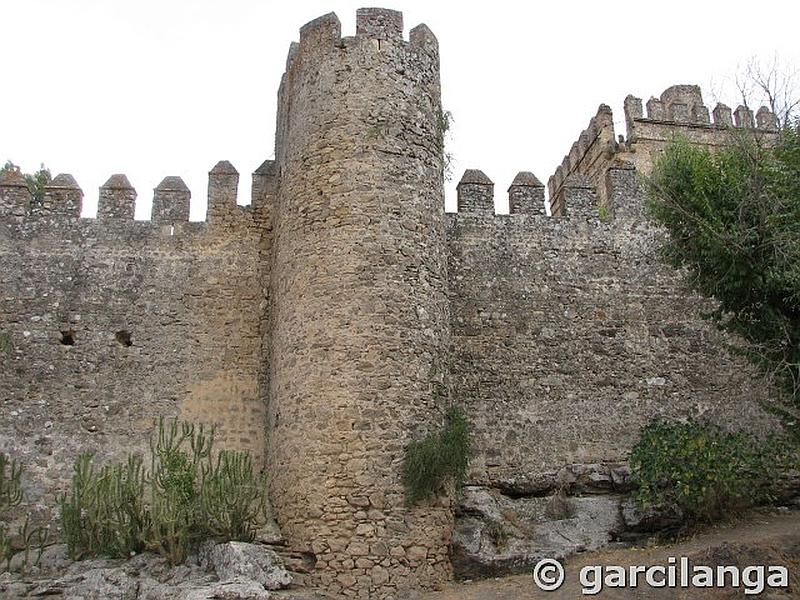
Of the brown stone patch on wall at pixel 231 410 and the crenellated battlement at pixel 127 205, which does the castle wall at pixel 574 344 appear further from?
the crenellated battlement at pixel 127 205

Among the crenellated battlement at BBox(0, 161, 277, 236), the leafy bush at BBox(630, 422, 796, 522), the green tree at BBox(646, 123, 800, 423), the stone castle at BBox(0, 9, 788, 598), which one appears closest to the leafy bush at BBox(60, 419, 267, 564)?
the stone castle at BBox(0, 9, 788, 598)

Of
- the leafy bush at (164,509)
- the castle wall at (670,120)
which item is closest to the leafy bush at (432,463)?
the leafy bush at (164,509)

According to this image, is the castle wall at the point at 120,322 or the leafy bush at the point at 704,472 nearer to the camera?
the leafy bush at the point at 704,472

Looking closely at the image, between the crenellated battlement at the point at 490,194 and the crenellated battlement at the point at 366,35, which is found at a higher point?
the crenellated battlement at the point at 366,35

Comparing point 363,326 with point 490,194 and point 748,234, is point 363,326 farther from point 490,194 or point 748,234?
point 748,234

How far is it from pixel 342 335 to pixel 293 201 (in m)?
2.19

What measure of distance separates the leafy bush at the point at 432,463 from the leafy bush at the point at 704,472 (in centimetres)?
247

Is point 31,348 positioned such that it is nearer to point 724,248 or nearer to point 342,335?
point 342,335

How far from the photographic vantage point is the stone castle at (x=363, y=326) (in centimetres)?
993

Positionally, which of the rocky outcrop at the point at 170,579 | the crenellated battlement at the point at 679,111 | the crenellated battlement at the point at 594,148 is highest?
the crenellated battlement at the point at 679,111

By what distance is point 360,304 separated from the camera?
1027 centimetres

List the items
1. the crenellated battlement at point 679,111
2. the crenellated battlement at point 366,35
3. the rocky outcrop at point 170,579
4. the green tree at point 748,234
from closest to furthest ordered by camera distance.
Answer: the rocky outcrop at point 170,579 → the green tree at point 748,234 → the crenellated battlement at point 366,35 → the crenellated battlement at point 679,111

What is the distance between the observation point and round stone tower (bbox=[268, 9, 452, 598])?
9555 mm

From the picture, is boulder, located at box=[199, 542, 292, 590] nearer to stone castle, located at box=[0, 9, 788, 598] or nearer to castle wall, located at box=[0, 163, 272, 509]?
stone castle, located at box=[0, 9, 788, 598]
